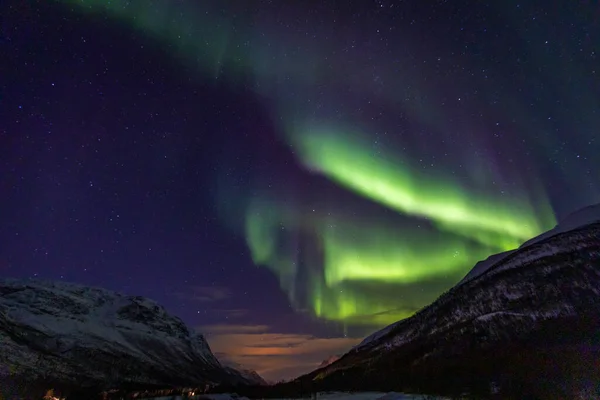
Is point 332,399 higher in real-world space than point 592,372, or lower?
lower

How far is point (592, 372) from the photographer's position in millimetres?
71000

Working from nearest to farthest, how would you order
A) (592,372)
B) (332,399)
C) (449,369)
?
(332,399) → (592,372) → (449,369)

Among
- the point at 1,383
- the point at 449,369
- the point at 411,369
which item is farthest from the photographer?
the point at 1,383

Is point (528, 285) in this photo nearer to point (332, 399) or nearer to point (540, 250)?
point (540, 250)

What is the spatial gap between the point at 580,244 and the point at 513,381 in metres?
110

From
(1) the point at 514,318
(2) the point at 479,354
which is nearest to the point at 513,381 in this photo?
(2) the point at 479,354

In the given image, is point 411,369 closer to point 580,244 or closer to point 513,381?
point 513,381

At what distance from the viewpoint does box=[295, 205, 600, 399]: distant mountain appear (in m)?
85.1

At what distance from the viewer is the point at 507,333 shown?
124 m

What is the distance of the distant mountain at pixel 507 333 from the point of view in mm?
85125

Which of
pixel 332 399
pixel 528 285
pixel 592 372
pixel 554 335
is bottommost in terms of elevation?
pixel 332 399

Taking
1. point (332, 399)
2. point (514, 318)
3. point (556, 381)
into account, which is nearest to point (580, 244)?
point (514, 318)

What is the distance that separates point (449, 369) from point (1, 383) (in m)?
217

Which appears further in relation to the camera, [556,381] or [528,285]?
[528,285]
